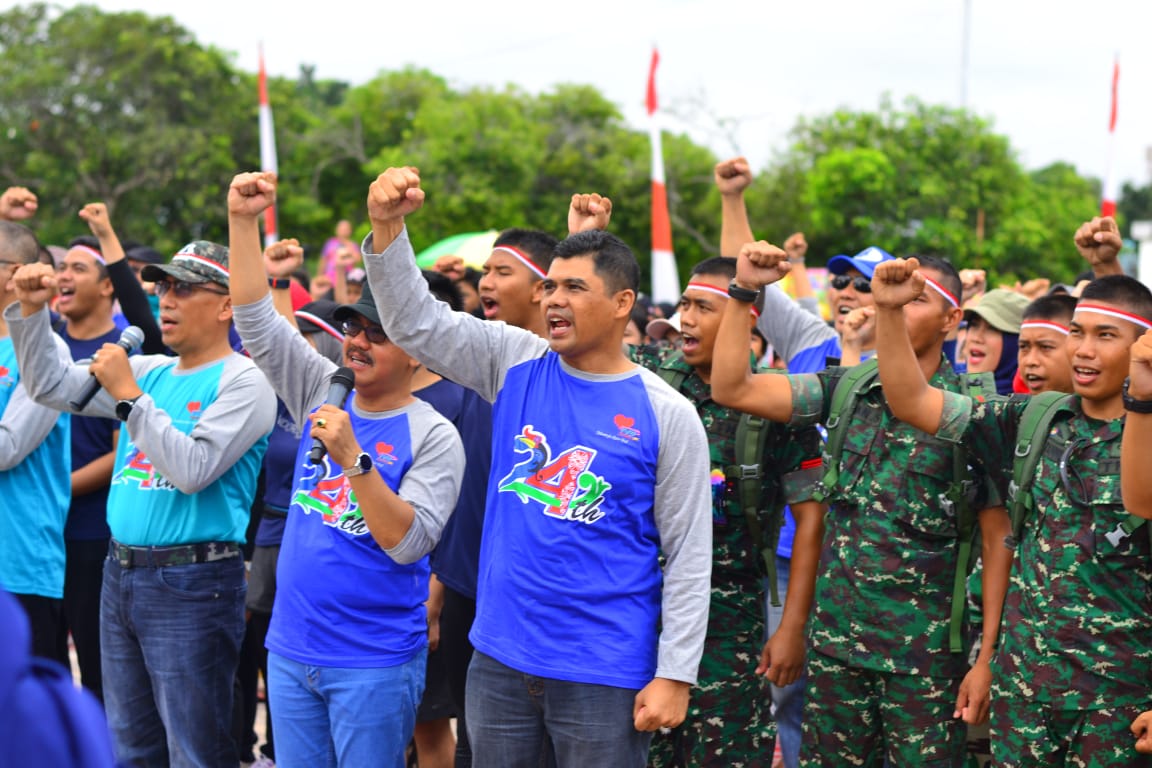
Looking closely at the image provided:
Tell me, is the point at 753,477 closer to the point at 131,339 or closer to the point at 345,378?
the point at 345,378

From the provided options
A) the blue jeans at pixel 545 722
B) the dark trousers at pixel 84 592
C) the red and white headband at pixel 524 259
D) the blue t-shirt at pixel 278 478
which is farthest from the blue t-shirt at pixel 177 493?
the blue jeans at pixel 545 722

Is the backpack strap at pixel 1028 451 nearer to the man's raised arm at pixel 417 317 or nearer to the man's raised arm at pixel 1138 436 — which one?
the man's raised arm at pixel 1138 436

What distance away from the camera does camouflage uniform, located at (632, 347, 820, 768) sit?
452 cm

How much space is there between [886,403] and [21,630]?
3.33 meters

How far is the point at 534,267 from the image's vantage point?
5.28 metres

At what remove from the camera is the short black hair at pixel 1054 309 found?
195 inches

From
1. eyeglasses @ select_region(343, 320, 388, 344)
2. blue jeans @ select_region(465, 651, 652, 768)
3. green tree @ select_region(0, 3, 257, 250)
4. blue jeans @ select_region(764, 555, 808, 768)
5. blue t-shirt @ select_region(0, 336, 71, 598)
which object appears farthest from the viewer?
green tree @ select_region(0, 3, 257, 250)

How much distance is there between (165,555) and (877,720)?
8.95 ft

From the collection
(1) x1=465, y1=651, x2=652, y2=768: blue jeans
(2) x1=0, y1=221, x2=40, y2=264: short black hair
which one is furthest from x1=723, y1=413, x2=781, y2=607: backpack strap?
(2) x1=0, y1=221, x2=40, y2=264: short black hair

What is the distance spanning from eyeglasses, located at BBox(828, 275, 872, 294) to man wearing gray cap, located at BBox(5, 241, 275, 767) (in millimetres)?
2692

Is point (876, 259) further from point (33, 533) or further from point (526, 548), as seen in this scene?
point (33, 533)

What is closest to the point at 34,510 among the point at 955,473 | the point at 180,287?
the point at 180,287

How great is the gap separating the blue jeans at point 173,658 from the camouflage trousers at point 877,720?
226cm

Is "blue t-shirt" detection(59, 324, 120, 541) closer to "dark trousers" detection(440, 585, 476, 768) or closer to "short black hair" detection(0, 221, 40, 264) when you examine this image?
"short black hair" detection(0, 221, 40, 264)
